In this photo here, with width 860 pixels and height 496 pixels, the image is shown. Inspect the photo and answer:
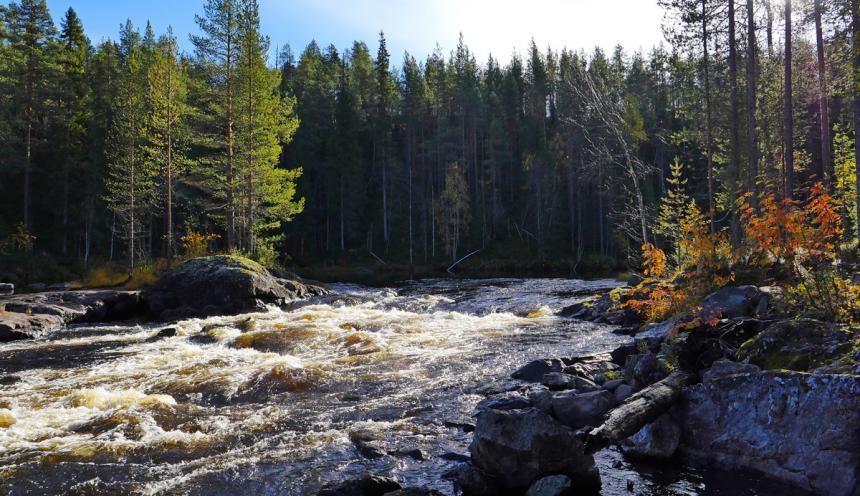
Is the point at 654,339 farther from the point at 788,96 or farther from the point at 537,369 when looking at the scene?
the point at 788,96

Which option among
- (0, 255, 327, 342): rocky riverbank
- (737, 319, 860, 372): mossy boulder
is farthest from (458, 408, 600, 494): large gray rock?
(0, 255, 327, 342): rocky riverbank

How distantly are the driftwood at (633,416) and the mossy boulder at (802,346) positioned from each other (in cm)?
131

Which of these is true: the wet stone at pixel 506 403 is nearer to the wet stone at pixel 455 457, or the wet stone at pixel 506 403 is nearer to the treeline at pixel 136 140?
the wet stone at pixel 455 457

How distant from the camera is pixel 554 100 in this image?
235 feet

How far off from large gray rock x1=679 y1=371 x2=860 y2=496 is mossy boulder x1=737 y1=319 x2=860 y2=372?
1.89 ft

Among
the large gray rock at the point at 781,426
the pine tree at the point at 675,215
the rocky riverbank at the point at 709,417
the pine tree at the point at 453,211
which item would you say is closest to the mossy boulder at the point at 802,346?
the rocky riverbank at the point at 709,417

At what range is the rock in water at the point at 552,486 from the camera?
5.35 meters

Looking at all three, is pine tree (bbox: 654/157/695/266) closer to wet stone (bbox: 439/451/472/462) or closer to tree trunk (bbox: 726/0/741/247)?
tree trunk (bbox: 726/0/741/247)

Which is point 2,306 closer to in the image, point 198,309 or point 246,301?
point 198,309

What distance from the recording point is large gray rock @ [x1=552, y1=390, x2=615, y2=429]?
759 centimetres

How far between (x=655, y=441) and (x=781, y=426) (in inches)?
54.2

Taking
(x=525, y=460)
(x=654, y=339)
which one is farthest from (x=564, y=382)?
(x=525, y=460)

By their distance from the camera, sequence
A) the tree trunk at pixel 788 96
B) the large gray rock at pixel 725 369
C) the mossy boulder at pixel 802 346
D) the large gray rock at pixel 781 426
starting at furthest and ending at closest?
1. the tree trunk at pixel 788 96
2. the large gray rock at pixel 725 369
3. the mossy boulder at pixel 802 346
4. the large gray rock at pixel 781 426

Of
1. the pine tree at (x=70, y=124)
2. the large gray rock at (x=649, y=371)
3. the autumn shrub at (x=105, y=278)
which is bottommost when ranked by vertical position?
the large gray rock at (x=649, y=371)
